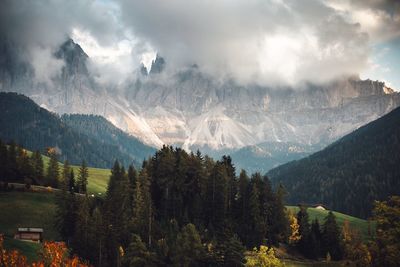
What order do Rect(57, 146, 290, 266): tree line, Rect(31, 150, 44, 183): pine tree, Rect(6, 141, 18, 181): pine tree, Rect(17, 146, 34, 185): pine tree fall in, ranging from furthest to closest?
Rect(31, 150, 44, 183): pine tree → Rect(17, 146, 34, 185): pine tree → Rect(6, 141, 18, 181): pine tree → Rect(57, 146, 290, 266): tree line

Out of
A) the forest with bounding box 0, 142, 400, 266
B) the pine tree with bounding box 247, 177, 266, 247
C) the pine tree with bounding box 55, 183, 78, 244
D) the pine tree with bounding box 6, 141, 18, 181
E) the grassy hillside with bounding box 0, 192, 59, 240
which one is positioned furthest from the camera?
the pine tree with bounding box 6, 141, 18, 181

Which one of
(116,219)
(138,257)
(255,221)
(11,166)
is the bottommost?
(138,257)

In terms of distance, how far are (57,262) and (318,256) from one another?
83229 mm

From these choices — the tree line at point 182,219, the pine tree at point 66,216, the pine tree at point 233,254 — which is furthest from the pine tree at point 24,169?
the pine tree at point 233,254

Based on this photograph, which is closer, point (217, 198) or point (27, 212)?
point (217, 198)

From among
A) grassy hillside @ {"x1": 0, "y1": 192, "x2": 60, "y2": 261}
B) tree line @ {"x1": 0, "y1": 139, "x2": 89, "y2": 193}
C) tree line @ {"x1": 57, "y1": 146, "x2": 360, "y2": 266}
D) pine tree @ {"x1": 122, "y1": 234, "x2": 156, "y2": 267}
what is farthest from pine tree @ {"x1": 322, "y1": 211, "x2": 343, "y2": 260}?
tree line @ {"x1": 0, "y1": 139, "x2": 89, "y2": 193}

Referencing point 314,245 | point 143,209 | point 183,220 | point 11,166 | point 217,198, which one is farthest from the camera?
point 11,166

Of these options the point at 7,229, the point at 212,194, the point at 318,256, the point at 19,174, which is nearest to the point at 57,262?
the point at 7,229

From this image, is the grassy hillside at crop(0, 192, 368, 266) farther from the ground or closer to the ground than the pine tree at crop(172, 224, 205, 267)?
farther from the ground

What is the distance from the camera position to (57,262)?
44844 mm

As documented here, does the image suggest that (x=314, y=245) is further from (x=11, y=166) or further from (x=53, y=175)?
(x=11, y=166)

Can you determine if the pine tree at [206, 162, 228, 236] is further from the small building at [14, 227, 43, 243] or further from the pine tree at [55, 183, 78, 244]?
the small building at [14, 227, 43, 243]

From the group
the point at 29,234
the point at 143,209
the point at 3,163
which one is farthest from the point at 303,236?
the point at 3,163

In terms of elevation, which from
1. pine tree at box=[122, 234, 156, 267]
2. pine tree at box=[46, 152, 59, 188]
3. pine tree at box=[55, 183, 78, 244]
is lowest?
pine tree at box=[122, 234, 156, 267]
